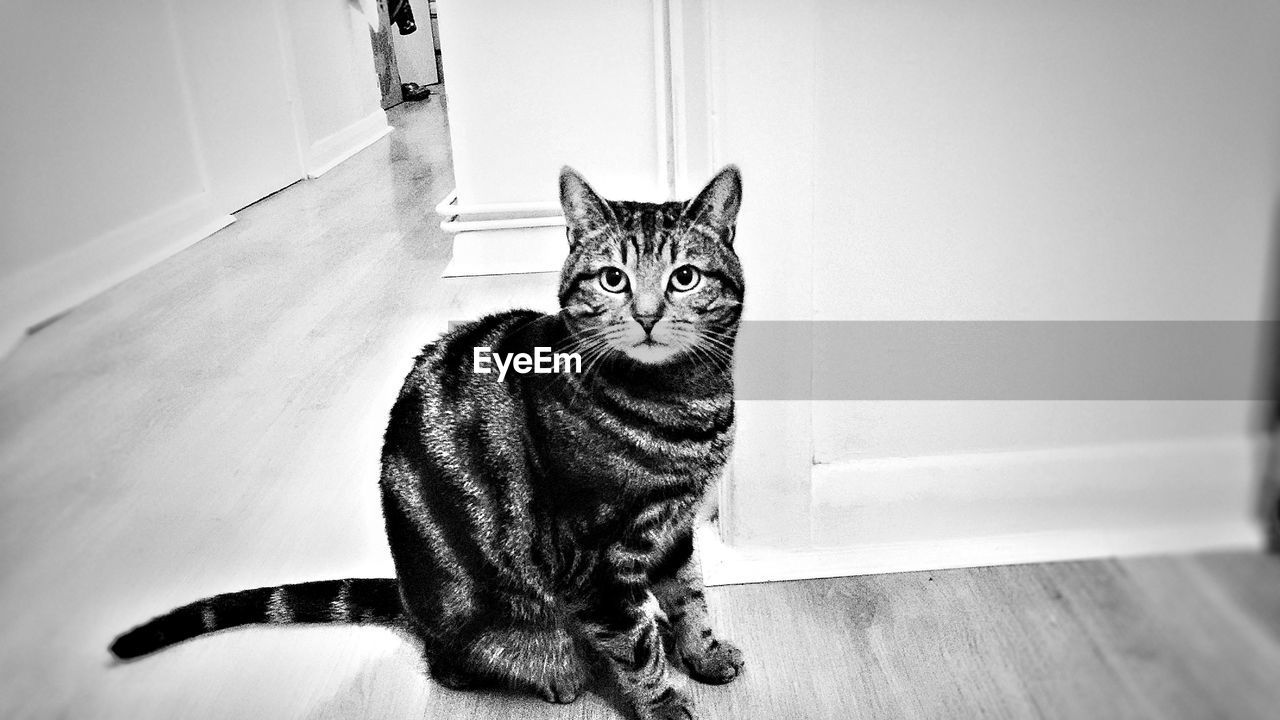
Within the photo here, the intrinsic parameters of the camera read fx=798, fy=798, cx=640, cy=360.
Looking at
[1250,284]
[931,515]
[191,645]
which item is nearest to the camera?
[1250,284]

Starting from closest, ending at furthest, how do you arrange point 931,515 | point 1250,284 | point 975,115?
point 1250,284 → point 975,115 → point 931,515

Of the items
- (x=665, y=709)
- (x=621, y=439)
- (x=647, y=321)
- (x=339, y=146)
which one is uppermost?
(x=339, y=146)

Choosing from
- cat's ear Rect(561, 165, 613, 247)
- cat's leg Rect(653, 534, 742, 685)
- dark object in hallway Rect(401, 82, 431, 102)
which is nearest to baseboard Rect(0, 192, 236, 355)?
dark object in hallway Rect(401, 82, 431, 102)

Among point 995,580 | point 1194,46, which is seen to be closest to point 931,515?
point 995,580

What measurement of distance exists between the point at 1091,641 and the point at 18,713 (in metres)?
0.79

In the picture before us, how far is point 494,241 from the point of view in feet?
2.27

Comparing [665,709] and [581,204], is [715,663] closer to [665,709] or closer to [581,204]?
[665,709]

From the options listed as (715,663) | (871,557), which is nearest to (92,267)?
(715,663)

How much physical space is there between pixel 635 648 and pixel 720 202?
0.40 metres

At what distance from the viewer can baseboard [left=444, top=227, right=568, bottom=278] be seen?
664mm

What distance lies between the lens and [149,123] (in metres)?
0.59

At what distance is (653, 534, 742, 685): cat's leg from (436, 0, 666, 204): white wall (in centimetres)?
35

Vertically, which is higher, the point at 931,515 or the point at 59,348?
the point at 59,348

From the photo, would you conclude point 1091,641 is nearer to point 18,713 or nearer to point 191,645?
point 191,645
